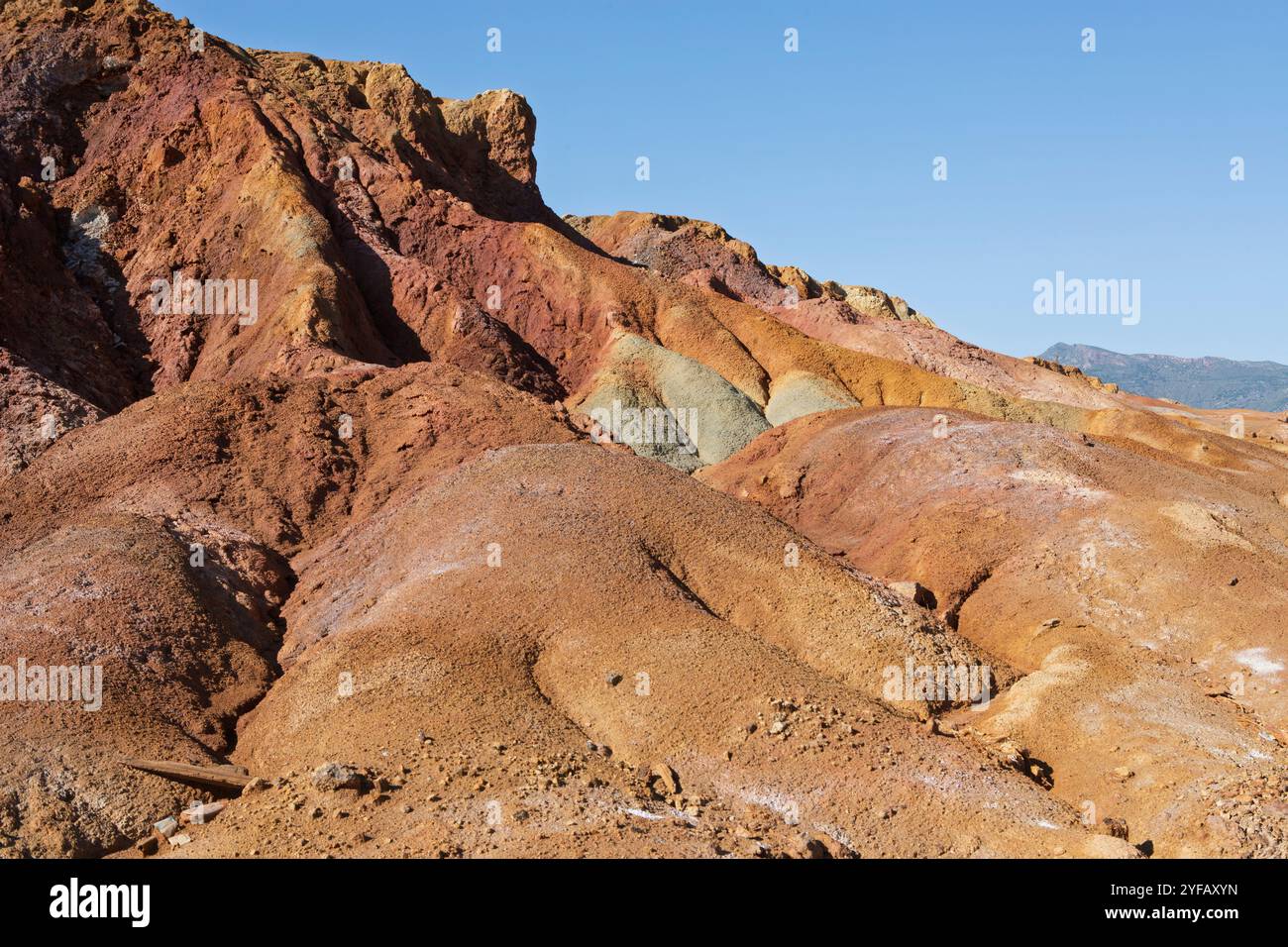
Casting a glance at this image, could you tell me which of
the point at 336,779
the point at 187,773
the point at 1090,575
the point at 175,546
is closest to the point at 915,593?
A: the point at 1090,575

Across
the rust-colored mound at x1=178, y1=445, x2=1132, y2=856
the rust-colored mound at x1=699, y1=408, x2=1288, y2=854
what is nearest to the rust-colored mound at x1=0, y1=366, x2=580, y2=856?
the rust-colored mound at x1=178, y1=445, x2=1132, y2=856

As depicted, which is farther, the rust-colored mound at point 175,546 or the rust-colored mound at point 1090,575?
the rust-colored mound at point 1090,575

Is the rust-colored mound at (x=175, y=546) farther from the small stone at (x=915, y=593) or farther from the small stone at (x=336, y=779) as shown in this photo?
the small stone at (x=915, y=593)

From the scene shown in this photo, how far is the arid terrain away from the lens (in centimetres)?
1260

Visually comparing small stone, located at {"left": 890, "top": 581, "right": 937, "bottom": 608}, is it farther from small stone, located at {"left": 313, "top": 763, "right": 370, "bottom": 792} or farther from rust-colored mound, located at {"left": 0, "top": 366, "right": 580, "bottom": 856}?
small stone, located at {"left": 313, "top": 763, "right": 370, "bottom": 792}

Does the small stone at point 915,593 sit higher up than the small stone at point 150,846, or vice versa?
the small stone at point 915,593

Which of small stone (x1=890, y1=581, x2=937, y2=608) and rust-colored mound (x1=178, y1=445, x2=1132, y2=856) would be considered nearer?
rust-colored mound (x1=178, y1=445, x2=1132, y2=856)

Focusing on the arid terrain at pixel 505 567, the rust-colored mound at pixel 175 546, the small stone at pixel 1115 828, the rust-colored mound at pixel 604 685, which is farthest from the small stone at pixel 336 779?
the small stone at pixel 1115 828

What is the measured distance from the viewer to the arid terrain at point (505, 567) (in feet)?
41.3

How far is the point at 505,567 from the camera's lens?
675 inches

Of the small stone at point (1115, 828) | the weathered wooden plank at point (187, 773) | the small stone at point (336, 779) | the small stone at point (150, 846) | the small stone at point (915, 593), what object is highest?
the small stone at point (915, 593)

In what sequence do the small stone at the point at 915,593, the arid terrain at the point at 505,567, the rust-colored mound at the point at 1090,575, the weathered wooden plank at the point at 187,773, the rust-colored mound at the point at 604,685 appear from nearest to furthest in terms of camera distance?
the rust-colored mound at the point at 604,685
the arid terrain at the point at 505,567
the weathered wooden plank at the point at 187,773
the rust-colored mound at the point at 1090,575
the small stone at the point at 915,593
